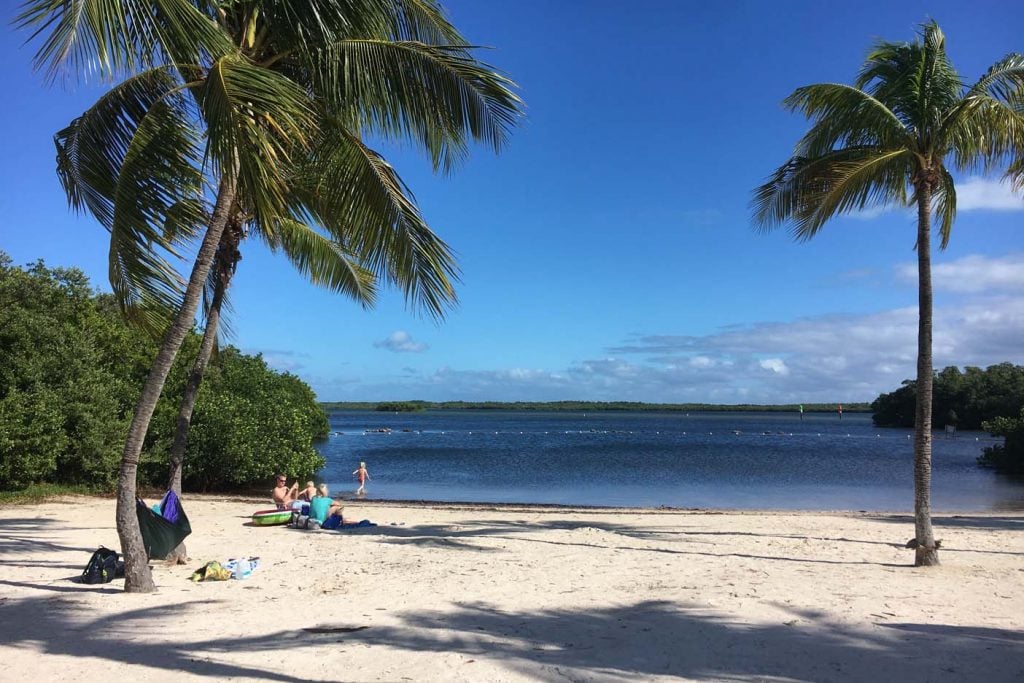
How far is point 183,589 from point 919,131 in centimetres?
944

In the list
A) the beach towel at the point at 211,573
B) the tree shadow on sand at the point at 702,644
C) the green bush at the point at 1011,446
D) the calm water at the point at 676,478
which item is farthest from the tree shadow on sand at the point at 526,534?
the green bush at the point at 1011,446

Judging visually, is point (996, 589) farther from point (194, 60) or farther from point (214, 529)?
point (214, 529)

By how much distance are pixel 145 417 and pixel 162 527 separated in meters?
1.45

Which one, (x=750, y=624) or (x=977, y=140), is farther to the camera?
(x=977, y=140)

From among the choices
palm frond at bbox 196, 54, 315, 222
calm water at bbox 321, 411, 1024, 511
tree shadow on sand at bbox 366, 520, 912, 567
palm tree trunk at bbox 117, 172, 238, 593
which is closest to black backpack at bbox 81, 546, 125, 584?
palm tree trunk at bbox 117, 172, 238, 593

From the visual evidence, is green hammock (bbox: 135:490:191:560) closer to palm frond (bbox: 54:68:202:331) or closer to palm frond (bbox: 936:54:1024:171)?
palm frond (bbox: 54:68:202:331)

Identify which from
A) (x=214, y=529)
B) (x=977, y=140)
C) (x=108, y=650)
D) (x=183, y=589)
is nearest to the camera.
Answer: (x=108, y=650)

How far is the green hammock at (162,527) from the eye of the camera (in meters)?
6.86

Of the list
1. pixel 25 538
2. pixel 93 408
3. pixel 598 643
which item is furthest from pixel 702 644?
pixel 93 408

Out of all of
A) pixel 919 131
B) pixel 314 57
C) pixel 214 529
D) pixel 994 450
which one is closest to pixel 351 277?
pixel 214 529

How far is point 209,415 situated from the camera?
60.2 feet

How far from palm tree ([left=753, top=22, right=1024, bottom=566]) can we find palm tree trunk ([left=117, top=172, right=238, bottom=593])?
278 inches

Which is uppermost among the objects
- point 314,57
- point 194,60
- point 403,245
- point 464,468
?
point 314,57

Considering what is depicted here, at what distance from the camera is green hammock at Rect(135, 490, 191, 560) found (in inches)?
270
